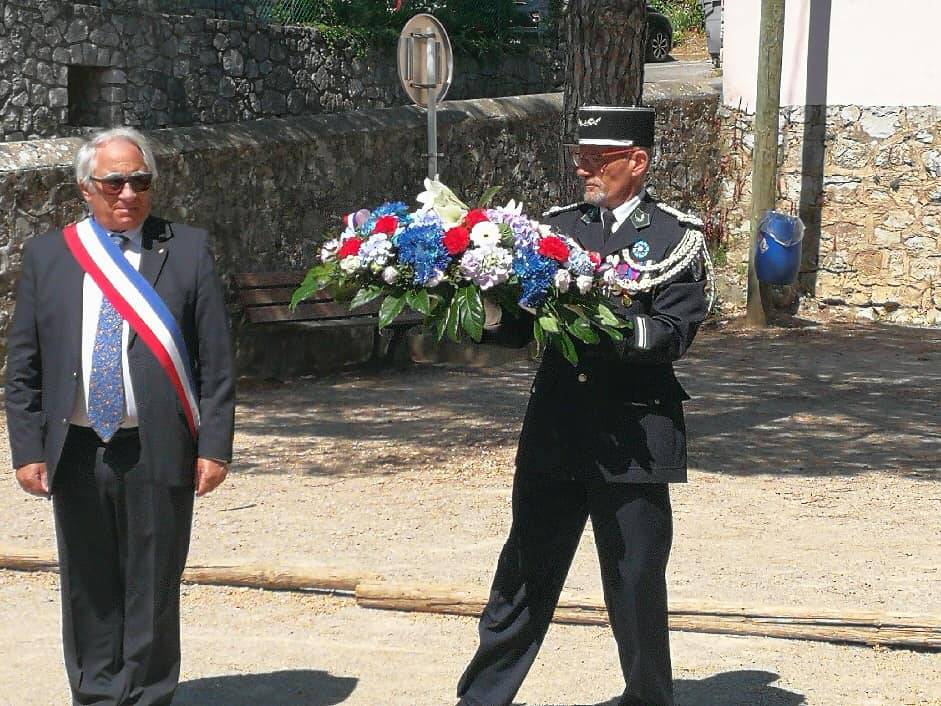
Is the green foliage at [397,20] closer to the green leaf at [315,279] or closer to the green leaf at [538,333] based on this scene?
the green leaf at [315,279]

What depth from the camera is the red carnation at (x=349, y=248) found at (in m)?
4.03

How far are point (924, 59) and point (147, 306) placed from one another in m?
11.3

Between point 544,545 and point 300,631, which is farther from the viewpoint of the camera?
point 300,631

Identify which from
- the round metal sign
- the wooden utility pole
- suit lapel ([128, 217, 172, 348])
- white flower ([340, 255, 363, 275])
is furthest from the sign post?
white flower ([340, 255, 363, 275])

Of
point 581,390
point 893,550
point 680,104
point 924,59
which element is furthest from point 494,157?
point 581,390

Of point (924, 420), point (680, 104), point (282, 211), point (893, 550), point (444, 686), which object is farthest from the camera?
point (680, 104)

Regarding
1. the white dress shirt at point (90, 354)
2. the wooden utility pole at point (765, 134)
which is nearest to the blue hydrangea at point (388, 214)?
the white dress shirt at point (90, 354)

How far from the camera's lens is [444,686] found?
4.90 m

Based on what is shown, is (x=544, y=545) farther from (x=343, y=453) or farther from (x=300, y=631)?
(x=343, y=453)

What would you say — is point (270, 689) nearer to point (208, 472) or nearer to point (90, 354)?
point (208, 472)

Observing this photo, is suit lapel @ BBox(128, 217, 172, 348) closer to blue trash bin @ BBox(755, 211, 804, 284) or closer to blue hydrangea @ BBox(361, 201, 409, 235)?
blue hydrangea @ BBox(361, 201, 409, 235)

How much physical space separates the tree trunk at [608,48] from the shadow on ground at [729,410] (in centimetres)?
183

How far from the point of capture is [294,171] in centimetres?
1202

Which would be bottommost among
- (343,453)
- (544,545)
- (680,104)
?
(343,453)
